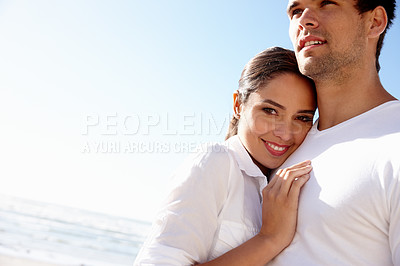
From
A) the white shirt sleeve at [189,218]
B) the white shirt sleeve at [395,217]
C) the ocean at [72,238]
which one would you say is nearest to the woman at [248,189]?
the white shirt sleeve at [189,218]

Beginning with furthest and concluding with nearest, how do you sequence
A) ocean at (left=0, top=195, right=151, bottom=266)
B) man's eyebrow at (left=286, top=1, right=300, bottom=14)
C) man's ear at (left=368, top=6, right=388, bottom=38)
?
ocean at (left=0, top=195, right=151, bottom=266) → man's eyebrow at (left=286, top=1, right=300, bottom=14) → man's ear at (left=368, top=6, right=388, bottom=38)

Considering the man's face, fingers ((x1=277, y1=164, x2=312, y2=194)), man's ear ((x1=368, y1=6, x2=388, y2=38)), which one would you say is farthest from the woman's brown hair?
fingers ((x1=277, y1=164, x2=312, y2=194))

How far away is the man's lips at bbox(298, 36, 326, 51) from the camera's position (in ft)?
7.75

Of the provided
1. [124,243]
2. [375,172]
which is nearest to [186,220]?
[375,172]

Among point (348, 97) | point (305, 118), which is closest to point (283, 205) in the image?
point (305, 118)

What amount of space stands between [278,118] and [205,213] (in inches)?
31.0

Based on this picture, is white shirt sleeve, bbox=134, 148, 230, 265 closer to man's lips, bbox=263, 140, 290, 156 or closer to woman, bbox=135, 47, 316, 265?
woman, bbox=135, 47, 316, 265

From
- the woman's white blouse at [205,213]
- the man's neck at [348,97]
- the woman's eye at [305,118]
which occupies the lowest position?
the woman's white blouse at [205,213]

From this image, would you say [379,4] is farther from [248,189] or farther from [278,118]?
[248,189]

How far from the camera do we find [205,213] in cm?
193

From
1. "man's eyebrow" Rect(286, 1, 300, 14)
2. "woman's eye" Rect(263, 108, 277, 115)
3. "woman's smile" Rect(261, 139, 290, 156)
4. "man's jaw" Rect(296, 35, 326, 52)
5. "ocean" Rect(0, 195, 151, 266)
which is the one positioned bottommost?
"ocean" Rect(0, 195, 151, 266)

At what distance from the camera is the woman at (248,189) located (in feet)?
6.19

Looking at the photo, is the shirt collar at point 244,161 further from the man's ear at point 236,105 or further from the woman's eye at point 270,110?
the man's ear at point 236,105

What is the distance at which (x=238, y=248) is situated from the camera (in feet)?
6.31
